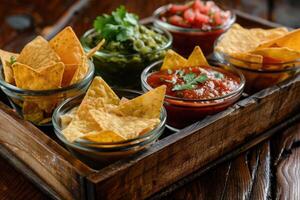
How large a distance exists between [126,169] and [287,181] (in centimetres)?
59

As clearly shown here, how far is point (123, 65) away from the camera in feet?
6.39

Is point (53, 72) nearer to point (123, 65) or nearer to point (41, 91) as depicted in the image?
point (41, 91)

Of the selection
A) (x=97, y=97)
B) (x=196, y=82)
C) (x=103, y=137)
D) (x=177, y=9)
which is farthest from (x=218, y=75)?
(x=177, y=9)

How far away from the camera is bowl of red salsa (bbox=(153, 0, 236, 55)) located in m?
2.22

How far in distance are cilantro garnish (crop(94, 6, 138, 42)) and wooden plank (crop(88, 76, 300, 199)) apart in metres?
0.55

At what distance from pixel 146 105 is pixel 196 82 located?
0.79 ft

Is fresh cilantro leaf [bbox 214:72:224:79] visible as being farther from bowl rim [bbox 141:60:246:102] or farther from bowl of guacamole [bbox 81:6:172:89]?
bowl of guacamole [bbox 81:6:172:89]

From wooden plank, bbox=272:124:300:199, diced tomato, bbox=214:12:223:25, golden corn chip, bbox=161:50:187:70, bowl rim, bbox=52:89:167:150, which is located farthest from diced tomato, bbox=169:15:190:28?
bowl rim, bbox=52:89:167:150

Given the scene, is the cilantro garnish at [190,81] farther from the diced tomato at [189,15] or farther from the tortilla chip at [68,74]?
the diced tomato at [189,15]

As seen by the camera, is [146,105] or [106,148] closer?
[106,148]

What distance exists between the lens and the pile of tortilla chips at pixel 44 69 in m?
1.62

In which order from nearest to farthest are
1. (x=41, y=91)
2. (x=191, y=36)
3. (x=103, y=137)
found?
(x=103, y=137), (x=41, y=91), (x=191, y=36)

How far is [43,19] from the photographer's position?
374 centimetres

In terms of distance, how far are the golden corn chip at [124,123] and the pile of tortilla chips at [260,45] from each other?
0.58 m
